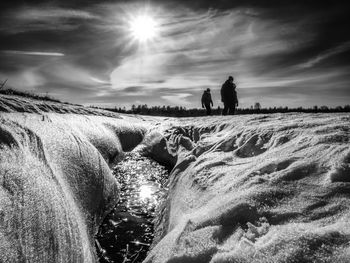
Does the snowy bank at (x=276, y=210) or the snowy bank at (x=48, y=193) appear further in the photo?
the snowy bank at (x=48, y=193)

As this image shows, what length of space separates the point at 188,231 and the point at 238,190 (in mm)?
489

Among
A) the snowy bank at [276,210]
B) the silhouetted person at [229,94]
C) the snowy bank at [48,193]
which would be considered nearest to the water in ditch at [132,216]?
the snowy bank at [48,193]

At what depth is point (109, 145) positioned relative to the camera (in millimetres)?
4242

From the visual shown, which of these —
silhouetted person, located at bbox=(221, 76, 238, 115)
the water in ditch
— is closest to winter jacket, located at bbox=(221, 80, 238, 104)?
silhouetted person, located at bbox=(221, 76, 238, 115)

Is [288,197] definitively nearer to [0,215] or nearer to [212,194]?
[212,194]

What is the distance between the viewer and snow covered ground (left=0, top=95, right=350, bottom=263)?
3.57 feet

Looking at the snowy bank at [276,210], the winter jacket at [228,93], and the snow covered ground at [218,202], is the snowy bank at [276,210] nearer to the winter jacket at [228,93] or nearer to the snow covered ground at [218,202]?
the snow covered ground at [218,202]

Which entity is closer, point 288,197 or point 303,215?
point 303,215

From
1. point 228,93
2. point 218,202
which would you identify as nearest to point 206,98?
point 228,93

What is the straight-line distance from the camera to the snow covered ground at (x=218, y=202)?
1089 millimetres

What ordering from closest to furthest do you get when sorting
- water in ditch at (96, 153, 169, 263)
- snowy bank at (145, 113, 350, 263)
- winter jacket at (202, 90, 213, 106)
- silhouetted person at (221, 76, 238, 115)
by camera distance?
snowy bank at (145, 113, 350, 263) → water in ditch at (96, 153, 169, 263) → silhouetted person at (221, 76, 238, 115) → winter jacket at (202, 90, 213, 106)

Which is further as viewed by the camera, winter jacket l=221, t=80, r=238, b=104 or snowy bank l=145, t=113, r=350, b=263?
winter jacket l=221, t=80, r=238, b=104

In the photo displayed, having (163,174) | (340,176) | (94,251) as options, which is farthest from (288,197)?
(163,174)

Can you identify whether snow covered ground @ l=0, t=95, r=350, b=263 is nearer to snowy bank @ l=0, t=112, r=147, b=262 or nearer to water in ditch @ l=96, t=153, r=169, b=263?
snowy bank @ l=0, t=112, r=147, b=262
